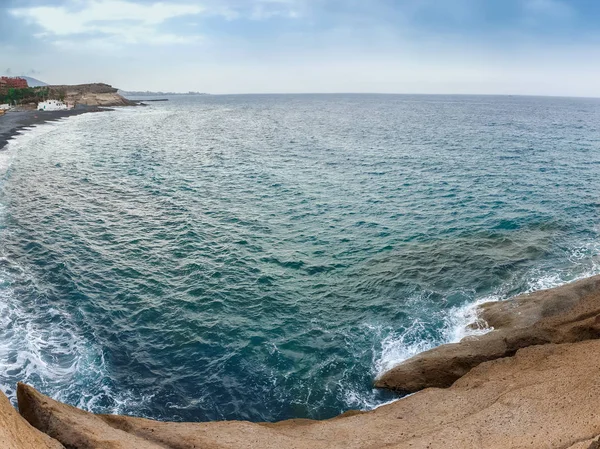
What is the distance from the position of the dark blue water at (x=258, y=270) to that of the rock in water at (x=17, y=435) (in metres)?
7.51

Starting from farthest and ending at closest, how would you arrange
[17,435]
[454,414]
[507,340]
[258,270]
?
[258,270], [507,340], [454,414], [17,435]

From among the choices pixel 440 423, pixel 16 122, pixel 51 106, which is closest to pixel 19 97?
pixel 51 106

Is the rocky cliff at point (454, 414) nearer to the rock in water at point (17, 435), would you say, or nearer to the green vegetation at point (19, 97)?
the rock in water at point (17, 435)

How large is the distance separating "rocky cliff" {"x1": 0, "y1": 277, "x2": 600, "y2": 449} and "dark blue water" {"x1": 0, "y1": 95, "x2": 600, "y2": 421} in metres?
3.33

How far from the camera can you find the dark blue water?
22.6 meters

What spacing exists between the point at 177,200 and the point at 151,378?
3275 cm

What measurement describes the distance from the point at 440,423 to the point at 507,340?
7823 millimetres

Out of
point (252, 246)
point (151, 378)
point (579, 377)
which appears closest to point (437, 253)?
point (252, 246)

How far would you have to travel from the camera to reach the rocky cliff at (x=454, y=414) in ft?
45.2

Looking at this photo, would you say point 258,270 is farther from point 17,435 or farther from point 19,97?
point 19,97

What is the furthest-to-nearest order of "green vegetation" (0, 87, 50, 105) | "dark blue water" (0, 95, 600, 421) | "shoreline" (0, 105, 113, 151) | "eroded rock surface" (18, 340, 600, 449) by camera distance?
"green vegetation" (0, 87, 50, 105) < "shoreline" (0, 105, 113, 151) < "dark blue water" (0, 95, 600, 421) < "eroded rock surface" (18, 340, 600, 449)

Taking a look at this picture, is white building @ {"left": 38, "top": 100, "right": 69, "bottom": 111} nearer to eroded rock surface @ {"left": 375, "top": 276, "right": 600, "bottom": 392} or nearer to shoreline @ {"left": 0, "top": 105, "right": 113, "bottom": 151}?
shoreline @ {"left": 0, "top": 105, "right": 113, "bottom": 151}

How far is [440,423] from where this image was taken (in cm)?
1579

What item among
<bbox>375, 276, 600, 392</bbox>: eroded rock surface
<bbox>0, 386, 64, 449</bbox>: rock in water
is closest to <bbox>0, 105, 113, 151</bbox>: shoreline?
<bbox>0, 386, 64, 449</bbox>: rock in water
